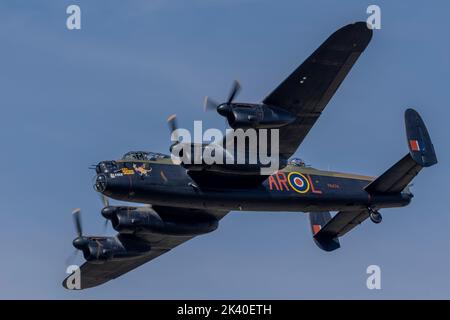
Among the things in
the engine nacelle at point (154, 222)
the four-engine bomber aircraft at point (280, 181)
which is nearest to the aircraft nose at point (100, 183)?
the four-engine bomber aircraft at point (280, 181)

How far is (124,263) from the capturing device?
1561 inches

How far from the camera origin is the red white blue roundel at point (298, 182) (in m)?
32.4

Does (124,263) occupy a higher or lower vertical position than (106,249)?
higher

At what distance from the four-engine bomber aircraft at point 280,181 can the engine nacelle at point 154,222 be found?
0.12 feet

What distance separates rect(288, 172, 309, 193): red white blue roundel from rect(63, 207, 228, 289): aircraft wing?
20.1ft

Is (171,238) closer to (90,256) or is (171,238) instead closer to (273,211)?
(90,256)

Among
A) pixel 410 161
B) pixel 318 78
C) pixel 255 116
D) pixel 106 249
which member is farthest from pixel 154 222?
pixel 410 161

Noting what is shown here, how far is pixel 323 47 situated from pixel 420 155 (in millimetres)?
5544

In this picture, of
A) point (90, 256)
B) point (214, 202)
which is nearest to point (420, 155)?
point (214, 202)

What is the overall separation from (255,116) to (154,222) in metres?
7.41

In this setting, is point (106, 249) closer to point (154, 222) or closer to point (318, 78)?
point (154, 222)

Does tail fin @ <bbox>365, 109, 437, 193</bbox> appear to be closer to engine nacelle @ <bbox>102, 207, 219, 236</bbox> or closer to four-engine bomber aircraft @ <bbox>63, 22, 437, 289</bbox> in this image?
four-engine bomber aircraft @ <bbox>63, 22, 437, 289</bbox>

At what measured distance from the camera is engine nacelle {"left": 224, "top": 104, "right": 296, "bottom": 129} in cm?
2922

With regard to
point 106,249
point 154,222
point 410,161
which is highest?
point 410,161
